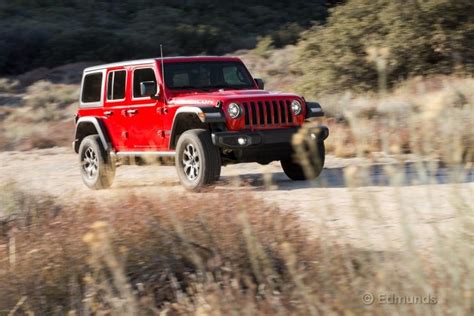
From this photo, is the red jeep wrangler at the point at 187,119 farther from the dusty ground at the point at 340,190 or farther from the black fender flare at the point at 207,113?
the dusty ground at the point at 340,190

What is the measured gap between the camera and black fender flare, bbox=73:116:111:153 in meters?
12.4

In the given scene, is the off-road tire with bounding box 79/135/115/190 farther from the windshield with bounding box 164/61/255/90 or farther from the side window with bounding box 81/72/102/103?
the windshield with bounding box 164/61/255/90

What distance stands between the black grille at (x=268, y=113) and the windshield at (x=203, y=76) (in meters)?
1.12

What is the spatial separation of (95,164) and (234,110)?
118 inches

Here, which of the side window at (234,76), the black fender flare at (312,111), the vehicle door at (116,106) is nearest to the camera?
the black fender flare at (312,111)

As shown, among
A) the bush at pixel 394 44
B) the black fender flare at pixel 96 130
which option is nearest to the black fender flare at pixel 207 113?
the black fender flare at pixel 96 130

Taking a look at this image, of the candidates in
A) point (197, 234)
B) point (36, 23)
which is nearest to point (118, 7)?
point (36, 23)

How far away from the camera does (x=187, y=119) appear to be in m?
11.2

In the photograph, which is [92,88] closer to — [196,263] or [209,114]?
[209,114]

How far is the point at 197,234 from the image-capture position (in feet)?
21.7

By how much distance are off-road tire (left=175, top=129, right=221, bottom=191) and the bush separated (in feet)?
32.8

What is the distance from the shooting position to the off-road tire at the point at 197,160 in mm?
10414
